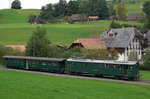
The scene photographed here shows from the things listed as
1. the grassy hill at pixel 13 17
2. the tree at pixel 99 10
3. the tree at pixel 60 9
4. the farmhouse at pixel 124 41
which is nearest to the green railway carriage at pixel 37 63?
the farmhouse at pixel 124 41

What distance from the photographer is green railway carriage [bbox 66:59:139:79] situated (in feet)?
108

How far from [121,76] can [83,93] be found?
1292 cm

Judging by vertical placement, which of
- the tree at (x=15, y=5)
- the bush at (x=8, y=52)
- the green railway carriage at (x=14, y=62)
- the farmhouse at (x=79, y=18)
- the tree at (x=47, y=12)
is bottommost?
the green railway carriage at (x=14, y=62)

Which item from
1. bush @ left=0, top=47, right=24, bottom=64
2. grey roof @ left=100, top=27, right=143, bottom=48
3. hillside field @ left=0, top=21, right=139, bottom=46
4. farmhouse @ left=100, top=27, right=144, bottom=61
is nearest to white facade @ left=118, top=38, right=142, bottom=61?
farmhouse @ left=100, top=27, right=144, bottom=61

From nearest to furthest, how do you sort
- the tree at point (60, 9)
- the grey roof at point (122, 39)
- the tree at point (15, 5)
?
the grey roof at point (122, 39) → the tree at point (60, 9) → the tree at point (15, 5)

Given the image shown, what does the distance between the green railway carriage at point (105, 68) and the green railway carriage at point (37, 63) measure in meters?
1.46

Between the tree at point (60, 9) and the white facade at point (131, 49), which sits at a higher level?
the tree at point (60, 9)

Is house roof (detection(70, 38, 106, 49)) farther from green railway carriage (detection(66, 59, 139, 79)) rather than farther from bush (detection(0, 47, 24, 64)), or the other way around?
green railway carriage (detection(66, 59, 139, 79))

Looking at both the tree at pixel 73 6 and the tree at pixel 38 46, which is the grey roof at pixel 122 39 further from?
the tree at pixel 73 6

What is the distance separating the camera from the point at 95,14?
13138 centimetres

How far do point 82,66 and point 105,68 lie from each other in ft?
12.4

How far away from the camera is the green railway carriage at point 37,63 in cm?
3968

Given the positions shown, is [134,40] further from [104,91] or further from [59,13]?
[59,13]

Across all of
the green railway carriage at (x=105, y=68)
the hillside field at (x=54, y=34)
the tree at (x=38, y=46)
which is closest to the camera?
the green railway carriage at (x=105, y=68)
